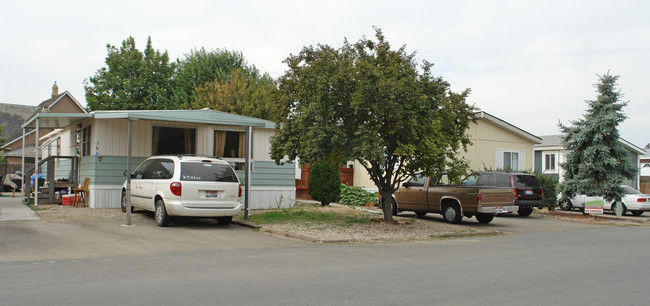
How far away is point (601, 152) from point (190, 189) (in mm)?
16585

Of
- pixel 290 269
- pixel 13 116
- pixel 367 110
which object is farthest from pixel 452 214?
pixel 13 116

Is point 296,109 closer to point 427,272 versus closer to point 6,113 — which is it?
point 427,272

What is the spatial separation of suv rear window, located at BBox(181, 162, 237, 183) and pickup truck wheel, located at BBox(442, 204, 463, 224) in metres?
7.18

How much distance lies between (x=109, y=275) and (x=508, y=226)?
1298 cm

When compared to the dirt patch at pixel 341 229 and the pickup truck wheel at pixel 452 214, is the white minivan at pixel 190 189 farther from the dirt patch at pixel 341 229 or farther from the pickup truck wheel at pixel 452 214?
the pickup truck wheel at pixel 452 214

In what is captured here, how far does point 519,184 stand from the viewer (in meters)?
Result: 19.5

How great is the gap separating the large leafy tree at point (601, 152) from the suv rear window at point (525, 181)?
2.67 metres

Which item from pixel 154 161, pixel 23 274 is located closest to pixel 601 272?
pixel 23 274

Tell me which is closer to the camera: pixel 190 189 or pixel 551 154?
pixel 190 189

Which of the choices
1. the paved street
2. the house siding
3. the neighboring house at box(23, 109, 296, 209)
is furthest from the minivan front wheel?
the house siding

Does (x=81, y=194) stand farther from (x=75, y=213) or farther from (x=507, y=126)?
(x=507, y=126)

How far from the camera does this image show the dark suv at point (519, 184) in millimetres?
19375

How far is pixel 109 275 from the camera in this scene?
279 inches

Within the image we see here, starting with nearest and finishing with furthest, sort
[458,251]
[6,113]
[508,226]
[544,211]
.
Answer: [458,251]
[508,226]
[544,211]
[6,113]
